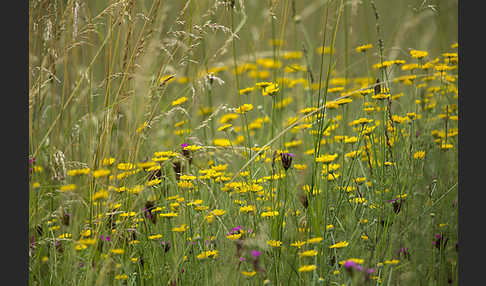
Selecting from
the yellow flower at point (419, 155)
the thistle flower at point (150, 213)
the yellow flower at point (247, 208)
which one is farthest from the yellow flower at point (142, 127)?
the yellow flower at point (419, 155)

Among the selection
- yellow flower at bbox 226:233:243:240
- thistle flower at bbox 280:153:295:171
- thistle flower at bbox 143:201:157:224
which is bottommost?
yellow flower at bbox 226:233:243:240

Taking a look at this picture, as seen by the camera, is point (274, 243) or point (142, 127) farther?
point (142, 127)

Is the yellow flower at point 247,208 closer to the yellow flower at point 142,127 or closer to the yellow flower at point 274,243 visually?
the yellow flower at point 274,243

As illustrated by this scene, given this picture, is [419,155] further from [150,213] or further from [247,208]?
[150,213]

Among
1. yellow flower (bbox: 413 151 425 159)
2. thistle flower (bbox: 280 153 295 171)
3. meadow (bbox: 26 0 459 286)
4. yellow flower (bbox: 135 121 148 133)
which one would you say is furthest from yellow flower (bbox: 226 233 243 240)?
yellow flower (bbox: 413 151 425 159)

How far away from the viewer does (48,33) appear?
202cm

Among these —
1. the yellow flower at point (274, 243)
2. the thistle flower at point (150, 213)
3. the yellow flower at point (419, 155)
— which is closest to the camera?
the yellow flower at point (274, 243)

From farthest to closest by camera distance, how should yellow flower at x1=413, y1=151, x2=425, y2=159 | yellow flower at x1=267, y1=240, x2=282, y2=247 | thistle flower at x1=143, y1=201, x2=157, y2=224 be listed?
yellow flower at x1=413, y1=151, x2=425, y2=159 < thistle flower at x1=143, y1=201, x2=157, y2=224 < yellow flower at x1=267, y1=240, x2=282, y2=247

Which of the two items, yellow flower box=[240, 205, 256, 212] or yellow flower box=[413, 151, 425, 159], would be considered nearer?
yellow flower box=[240, 205, 256, 212]

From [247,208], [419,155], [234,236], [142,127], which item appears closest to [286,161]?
[247,208]

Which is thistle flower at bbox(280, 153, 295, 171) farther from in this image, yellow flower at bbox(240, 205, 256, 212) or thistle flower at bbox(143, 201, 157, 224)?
thistle flower at bbox(143, 201, 157, 224)

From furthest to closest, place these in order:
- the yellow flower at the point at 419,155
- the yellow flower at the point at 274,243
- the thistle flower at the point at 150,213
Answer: the yellow flower at the point at 419,155 → the thistle flower at the point at 150,213 → the yellow flower at the point at 274,243

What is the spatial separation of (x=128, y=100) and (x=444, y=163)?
1.46 m

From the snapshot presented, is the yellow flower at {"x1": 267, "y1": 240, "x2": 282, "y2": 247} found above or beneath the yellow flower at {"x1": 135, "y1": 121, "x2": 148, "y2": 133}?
beneath
